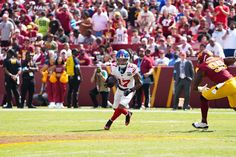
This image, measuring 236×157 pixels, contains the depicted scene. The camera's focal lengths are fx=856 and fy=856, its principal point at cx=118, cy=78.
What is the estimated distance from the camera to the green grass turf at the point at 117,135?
1242 centimetres

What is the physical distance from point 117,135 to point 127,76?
240 cm

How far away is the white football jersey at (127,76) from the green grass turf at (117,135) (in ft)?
2.94

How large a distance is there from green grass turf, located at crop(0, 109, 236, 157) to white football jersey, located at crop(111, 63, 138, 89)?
90cm

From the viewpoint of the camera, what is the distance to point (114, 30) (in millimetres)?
29219

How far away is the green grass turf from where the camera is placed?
40.8 ft

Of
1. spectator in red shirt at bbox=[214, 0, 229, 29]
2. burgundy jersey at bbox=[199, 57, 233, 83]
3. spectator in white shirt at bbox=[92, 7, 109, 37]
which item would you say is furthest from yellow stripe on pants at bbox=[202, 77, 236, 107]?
spectator in white shirt at bbox=[92, 7, 109, 37]

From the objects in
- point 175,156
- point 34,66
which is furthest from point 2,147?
point 34,66

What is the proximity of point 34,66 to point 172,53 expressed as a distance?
175 inches

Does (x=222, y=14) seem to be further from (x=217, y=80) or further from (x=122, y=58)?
(x=217, y=80)

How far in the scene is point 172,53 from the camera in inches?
1085

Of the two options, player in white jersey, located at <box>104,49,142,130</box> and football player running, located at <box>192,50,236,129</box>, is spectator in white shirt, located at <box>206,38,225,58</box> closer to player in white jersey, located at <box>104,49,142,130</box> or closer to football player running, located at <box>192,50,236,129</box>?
player in white jersey, located at <box>104,49,142,130</box>

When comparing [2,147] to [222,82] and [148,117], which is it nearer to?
[222,82]

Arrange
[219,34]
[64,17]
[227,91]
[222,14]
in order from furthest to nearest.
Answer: [64,17]
[222,14]
[219,34]
[227,91]

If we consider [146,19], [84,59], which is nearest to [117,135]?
[84,59]
